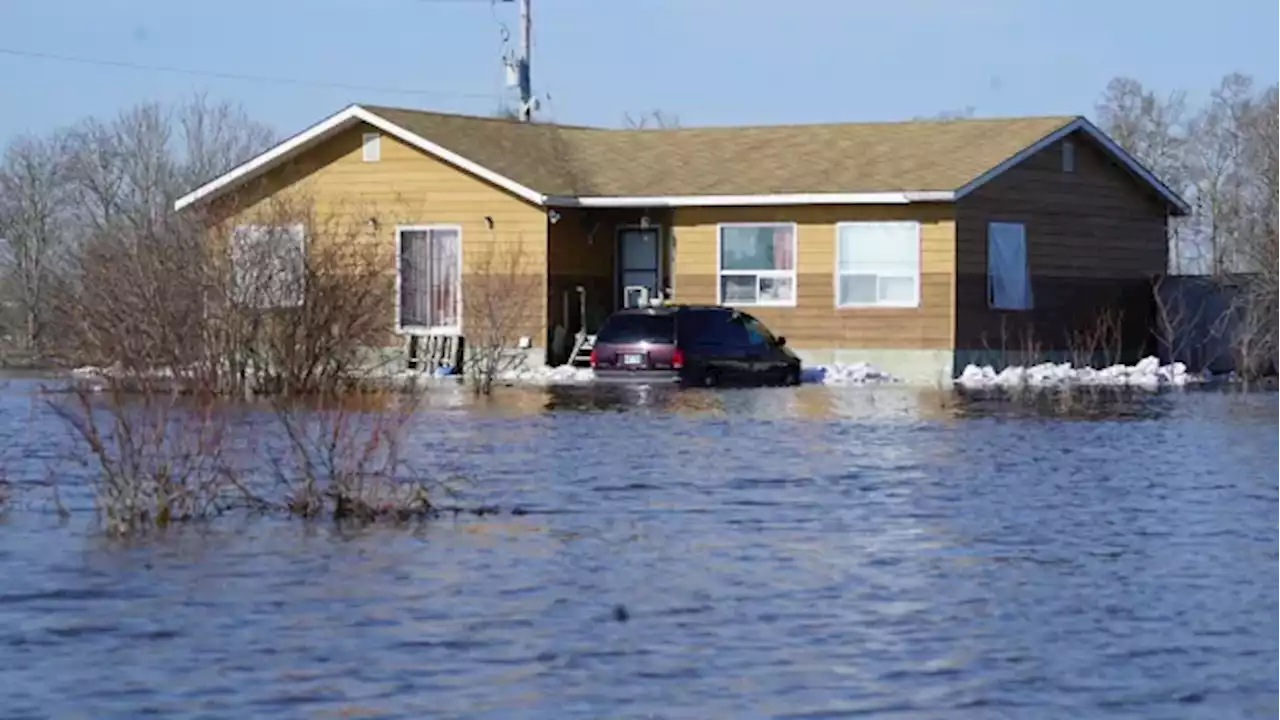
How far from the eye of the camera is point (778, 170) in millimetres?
44812

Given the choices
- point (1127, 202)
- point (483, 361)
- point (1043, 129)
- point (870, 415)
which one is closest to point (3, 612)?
point (870, 415)

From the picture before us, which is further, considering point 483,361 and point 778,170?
point 778,170

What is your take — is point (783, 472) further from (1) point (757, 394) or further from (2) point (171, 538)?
(1) point (757, 394)

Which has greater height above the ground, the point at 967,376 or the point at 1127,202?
the point at 1127,202

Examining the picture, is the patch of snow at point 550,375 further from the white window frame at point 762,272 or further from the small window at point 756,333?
the white window frame at point 762,272

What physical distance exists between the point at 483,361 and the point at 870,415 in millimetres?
11027

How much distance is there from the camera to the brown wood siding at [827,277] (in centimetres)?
4253

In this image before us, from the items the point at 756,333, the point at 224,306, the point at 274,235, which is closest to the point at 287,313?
the point at 224,306

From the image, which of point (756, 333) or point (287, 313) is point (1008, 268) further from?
point (287, 313)

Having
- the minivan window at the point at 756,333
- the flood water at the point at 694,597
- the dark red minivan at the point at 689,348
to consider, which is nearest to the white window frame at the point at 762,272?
the minivan window at the point at 756,333

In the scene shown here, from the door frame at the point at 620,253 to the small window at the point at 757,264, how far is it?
1297mm

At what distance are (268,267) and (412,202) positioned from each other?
388 inches

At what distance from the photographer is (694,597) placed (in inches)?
591

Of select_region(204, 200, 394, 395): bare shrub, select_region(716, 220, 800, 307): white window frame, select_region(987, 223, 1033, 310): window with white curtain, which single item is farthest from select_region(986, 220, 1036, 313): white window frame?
select_region(204, 200, 394, 395): bare shrub
